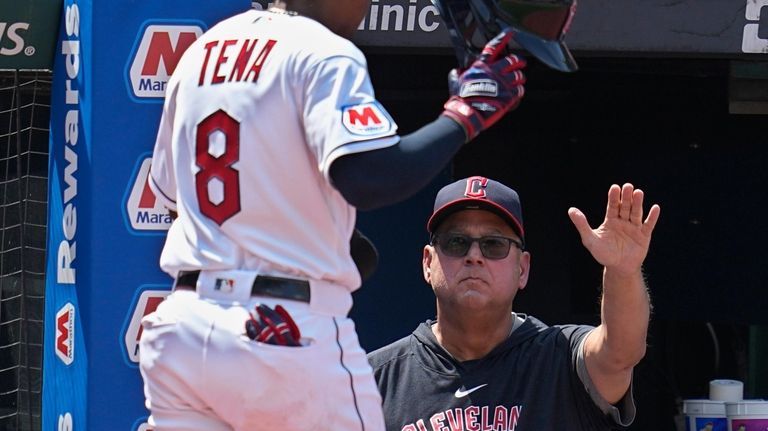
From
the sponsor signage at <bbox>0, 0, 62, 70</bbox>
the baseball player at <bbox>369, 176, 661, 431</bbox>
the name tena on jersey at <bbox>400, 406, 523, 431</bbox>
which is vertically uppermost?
the sponsor signage at <bbox>0, 0, 62, 70</bbox>

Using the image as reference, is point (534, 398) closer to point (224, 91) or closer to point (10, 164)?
point (224, 91)

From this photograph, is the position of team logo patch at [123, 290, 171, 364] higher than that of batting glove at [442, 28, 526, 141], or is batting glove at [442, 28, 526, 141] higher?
batting glove at [442, 28, 526, 141]

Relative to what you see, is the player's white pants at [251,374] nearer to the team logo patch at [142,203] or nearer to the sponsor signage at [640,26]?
the team logo patch at [142,203]

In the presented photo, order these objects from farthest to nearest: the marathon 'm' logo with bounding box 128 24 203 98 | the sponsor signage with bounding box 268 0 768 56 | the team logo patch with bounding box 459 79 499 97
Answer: the sponsor signage with bounding box 268 0 768 56
the marathon 'm' logo with bounding box 128 24 203 98
the team logo patch with bounding box 459 79 499 97

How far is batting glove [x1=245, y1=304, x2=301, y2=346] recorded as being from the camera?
1.95m

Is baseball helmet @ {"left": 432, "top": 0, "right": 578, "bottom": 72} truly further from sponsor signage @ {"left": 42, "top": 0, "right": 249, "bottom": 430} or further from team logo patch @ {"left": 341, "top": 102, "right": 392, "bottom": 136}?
sponsor signage @ {"left": 42, "top": 0, "right": 249, "bottom": 430}

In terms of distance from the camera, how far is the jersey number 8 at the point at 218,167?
201 centimetres

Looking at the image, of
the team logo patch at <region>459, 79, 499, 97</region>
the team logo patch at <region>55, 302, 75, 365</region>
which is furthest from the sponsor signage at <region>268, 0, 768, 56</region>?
the team logo patch at <region>459, 79, 499, 97</region>

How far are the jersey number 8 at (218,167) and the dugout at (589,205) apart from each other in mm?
2297

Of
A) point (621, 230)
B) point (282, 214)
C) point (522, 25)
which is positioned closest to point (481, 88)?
point (522, 25)

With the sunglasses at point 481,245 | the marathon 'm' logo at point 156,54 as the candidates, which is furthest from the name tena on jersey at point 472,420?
the marathon 'm' logo at point 156,54

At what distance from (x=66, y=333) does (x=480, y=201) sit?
1195 mm

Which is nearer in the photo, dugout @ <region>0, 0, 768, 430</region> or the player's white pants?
the player's white pants

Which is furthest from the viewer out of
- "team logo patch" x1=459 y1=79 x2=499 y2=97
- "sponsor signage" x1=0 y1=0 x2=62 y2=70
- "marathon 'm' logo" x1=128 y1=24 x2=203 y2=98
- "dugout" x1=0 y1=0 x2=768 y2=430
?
"dugout" x1=0 y1=0 x2=768 y2=430
